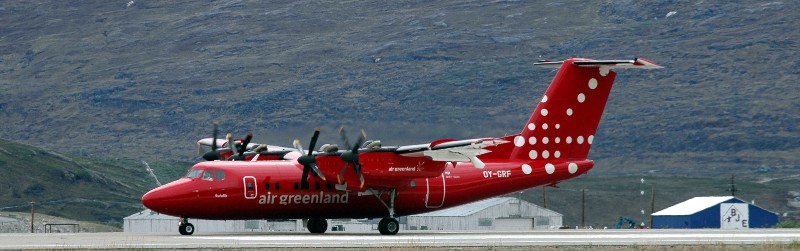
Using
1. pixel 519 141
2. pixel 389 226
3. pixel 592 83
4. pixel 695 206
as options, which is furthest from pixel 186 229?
pixel 695 206

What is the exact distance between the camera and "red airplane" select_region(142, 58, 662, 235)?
56.4 m

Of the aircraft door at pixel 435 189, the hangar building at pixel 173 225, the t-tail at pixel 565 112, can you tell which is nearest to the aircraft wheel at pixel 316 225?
the aircraft door at pixel 435 189

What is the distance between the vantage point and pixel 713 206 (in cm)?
9969

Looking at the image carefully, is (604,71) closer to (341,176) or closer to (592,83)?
(592,83)

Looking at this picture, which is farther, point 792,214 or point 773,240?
point 792,214

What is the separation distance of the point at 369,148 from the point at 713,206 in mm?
48572

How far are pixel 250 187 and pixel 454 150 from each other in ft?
28.2

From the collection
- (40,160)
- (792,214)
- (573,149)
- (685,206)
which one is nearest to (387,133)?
(40,160)

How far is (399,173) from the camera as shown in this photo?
57.1 meters

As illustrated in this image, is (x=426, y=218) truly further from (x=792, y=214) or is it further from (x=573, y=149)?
(x=792, y=214)

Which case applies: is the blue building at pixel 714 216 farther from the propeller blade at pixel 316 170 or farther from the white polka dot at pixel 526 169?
the propeller blade at pixel 316 170

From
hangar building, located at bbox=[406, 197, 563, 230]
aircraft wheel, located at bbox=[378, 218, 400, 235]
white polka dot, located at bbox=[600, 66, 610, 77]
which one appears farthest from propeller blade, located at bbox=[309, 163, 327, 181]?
hangar building, located at bbox=[406, 197, 563, 230]

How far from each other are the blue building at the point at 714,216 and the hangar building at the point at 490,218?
32.1 feet

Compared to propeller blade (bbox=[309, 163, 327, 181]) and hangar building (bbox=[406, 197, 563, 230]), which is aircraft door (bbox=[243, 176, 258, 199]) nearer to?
propeller blade (bbox=[309, 163, 327, 181])
